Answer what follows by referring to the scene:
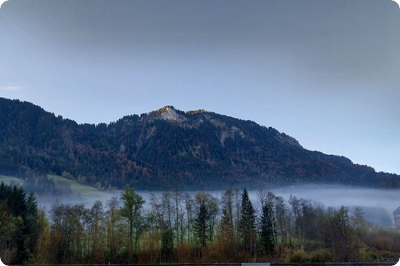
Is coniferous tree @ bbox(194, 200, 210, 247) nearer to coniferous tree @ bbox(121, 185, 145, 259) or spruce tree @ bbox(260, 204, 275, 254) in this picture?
spruce tree @ bbox(260, 204, 275, 254)

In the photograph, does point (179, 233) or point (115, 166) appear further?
point (115, 166)

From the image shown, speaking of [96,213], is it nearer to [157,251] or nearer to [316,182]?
[157,251]

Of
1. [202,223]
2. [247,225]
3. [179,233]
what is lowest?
[179,233]

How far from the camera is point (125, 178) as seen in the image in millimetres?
153875

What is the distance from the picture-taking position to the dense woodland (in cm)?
4928

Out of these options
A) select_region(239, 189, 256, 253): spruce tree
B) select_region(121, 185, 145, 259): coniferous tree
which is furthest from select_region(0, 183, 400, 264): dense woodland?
select_region(121, 185, 145, 259): coniferous tree

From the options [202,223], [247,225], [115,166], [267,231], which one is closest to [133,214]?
[202,223]

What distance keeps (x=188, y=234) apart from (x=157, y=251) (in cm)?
949

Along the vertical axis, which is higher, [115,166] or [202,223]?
[115,166]

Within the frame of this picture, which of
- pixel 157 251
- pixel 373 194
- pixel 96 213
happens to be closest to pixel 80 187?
pixel 96 213

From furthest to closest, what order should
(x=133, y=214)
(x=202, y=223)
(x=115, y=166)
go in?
(x=115, y=166)
(x=202, y=223)
(x=133, y=214)

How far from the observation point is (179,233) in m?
61.7

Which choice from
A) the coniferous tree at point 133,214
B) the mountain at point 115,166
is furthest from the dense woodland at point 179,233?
the mountain at point 115,166

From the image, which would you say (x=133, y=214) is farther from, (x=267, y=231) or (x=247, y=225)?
Answer: (x=267, y=231)
